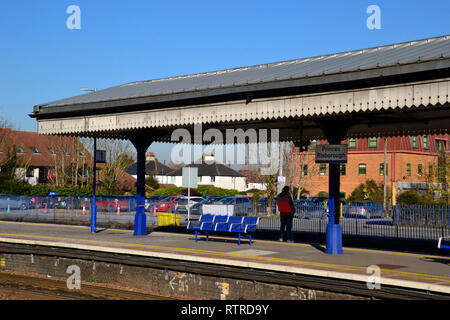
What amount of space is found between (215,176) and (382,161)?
132ft

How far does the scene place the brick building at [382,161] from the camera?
6144 cm

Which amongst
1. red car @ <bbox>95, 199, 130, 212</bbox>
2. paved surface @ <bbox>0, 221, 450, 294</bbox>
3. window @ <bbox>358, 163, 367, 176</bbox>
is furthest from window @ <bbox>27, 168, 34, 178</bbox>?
paved surface @ <bbox>0, 221, 450, 294</bbox>

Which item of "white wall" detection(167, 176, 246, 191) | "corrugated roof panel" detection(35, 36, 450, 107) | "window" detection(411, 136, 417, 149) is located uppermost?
"window" detection(411, 136, 417, 149)

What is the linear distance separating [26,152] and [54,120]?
57.1 m

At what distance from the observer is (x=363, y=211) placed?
23453mm

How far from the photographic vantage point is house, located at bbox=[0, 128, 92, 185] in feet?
204

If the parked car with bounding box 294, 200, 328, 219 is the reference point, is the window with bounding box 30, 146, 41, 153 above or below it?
above

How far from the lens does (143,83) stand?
23.8 meters

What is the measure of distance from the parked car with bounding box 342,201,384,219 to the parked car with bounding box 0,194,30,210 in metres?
20.1

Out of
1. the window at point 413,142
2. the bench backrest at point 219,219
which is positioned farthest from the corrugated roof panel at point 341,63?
the window at point 413,142

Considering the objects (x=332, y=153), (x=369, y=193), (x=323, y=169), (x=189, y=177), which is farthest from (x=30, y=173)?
(x=332, y=153)

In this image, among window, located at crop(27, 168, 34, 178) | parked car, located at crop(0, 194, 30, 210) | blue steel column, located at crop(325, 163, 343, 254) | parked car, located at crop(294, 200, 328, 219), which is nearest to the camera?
blue steel column, located at crop(325, 163, 343, 254)

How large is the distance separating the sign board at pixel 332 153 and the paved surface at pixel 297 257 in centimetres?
249

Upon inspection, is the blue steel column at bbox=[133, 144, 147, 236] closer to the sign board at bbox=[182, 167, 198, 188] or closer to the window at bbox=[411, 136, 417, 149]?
the sign board at bbox=[182, 167, 198, 188]
